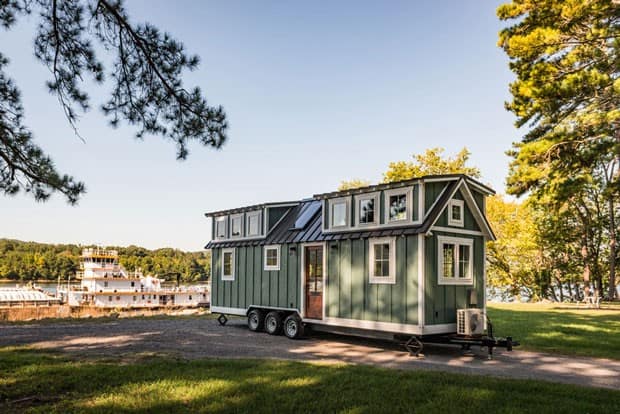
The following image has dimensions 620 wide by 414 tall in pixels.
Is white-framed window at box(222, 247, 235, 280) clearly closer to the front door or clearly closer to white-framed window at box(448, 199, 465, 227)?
the front door

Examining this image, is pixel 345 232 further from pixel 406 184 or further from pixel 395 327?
pixel 395 327

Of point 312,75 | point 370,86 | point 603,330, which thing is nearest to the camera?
point 603,330

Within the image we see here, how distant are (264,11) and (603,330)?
44.3 ft

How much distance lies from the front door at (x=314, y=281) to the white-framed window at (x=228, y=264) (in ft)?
11.8

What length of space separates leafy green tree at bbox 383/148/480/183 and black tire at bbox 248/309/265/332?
69.5 feet

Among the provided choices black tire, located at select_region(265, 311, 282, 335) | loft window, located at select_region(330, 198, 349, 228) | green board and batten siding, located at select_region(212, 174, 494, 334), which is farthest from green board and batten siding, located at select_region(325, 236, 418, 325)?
black tire, located at select_region(265, 311, 282, 335)

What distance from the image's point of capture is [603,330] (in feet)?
47.5

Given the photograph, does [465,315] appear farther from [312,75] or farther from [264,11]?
[312,75]

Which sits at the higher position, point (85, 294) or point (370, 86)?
point (370, 86)

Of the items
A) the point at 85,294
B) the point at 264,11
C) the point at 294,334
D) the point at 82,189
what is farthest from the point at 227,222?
the point at 85,294

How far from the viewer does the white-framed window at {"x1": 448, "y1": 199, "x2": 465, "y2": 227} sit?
38.3ft

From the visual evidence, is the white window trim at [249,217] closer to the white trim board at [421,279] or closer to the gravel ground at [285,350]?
the gravel ground at [285,350]

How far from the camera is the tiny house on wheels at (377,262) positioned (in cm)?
1105

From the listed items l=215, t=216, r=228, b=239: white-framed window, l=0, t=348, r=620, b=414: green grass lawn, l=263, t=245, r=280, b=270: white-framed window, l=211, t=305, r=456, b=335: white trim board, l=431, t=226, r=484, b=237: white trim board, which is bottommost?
l=0, t=348, r=620, b=414: green grass lawn
